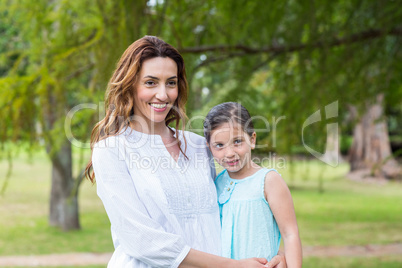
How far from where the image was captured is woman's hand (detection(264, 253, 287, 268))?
1.44 m

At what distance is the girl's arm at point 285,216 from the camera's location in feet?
4.72

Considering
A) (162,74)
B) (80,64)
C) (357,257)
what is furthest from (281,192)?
(357,257)

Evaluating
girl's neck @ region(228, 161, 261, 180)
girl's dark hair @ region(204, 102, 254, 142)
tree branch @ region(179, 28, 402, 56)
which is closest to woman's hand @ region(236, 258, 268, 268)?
girl's neck @ region(228, 161, 261, 180)

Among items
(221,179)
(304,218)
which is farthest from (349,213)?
(221,179)

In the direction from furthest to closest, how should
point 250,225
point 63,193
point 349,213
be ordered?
point 349,213, point 63,193, point 250,225

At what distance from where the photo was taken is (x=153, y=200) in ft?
4.50

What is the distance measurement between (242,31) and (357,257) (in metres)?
4.12

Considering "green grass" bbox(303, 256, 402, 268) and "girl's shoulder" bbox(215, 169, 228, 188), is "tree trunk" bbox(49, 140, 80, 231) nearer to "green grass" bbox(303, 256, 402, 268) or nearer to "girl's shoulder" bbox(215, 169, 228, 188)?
"green grass" bbox(303, 256, 402, 268)

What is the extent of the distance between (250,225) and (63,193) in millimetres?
7095

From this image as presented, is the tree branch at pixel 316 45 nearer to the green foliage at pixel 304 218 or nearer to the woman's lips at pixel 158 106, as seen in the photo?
the green foliage at pixel 304 218

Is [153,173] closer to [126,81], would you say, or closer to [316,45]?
[126,81]

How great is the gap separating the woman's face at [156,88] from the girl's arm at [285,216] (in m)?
0.39

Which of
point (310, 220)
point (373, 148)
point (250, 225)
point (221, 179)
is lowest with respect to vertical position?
point (310, 220)

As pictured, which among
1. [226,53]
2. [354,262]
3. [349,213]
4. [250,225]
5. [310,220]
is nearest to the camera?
[250,225]
